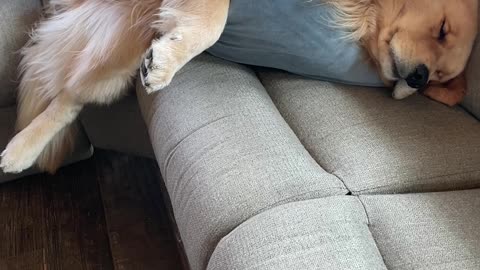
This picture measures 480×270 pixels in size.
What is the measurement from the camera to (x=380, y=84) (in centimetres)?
140

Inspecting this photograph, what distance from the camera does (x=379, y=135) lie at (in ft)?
4.10

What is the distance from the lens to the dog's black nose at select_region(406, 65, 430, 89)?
4.27 feet

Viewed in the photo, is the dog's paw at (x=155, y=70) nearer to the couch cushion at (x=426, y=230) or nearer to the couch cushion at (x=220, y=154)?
the couch cushion at (x=220, y=154)

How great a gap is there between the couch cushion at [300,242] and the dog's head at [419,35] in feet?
1.55

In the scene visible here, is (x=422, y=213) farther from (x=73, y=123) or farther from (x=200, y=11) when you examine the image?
(x=73, y=123)

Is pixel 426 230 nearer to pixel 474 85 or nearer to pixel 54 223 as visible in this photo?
pixel 474 85

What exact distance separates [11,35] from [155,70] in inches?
19.3

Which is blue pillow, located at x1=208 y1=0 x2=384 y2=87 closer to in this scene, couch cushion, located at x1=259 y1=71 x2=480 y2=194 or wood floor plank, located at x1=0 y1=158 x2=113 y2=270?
couch cushion, located at x1=259 y1=71 x2=480 y2=194

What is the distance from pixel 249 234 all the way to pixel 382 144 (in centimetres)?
→ 44

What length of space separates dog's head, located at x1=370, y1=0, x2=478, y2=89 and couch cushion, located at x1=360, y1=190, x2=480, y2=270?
0.34m

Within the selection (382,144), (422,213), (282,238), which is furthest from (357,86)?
(282,238)

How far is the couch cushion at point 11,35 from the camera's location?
140 cm

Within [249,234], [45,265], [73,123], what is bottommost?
[45,265]

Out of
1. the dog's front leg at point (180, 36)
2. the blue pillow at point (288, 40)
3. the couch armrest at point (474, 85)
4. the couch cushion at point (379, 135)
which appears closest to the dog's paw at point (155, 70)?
the dog's front leg at point (180, 36)
